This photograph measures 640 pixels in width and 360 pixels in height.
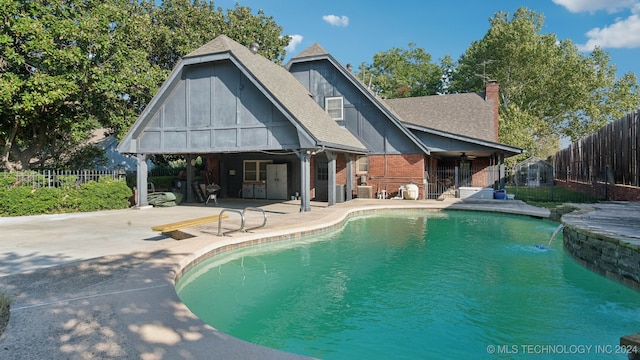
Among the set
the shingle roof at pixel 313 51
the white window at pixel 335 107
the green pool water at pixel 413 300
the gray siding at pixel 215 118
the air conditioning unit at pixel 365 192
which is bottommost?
the green pool water at pixel 413 300

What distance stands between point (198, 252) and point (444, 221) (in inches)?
357

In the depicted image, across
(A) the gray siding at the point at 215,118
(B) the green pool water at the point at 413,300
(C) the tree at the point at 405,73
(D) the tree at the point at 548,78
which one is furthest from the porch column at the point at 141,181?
(C) the tree at the point at 405,73

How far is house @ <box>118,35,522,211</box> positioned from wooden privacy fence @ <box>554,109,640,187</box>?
430 centimetres

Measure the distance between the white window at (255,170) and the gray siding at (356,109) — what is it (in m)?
4.70

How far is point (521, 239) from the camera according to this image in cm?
990

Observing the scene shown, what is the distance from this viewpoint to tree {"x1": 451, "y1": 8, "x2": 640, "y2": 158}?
32.7m

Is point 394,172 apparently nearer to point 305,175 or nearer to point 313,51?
point 305,175

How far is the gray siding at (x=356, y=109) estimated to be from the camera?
62.2 feet

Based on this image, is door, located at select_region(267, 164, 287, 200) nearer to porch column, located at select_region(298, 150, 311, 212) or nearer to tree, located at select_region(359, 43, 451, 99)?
porch column, located at select_region(298, 150, 311, 212)

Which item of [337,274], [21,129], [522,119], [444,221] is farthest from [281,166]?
[522,119]

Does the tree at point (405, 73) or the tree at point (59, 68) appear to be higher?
the tree at point (405, 73)

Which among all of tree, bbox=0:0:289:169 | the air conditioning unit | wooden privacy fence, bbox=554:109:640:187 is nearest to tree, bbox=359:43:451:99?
wooden privacy fence, bbox=554:109:640:187

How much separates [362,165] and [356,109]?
10.1ft

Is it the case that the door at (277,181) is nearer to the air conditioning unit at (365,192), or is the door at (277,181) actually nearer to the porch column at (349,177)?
the porch column at (349,177)
